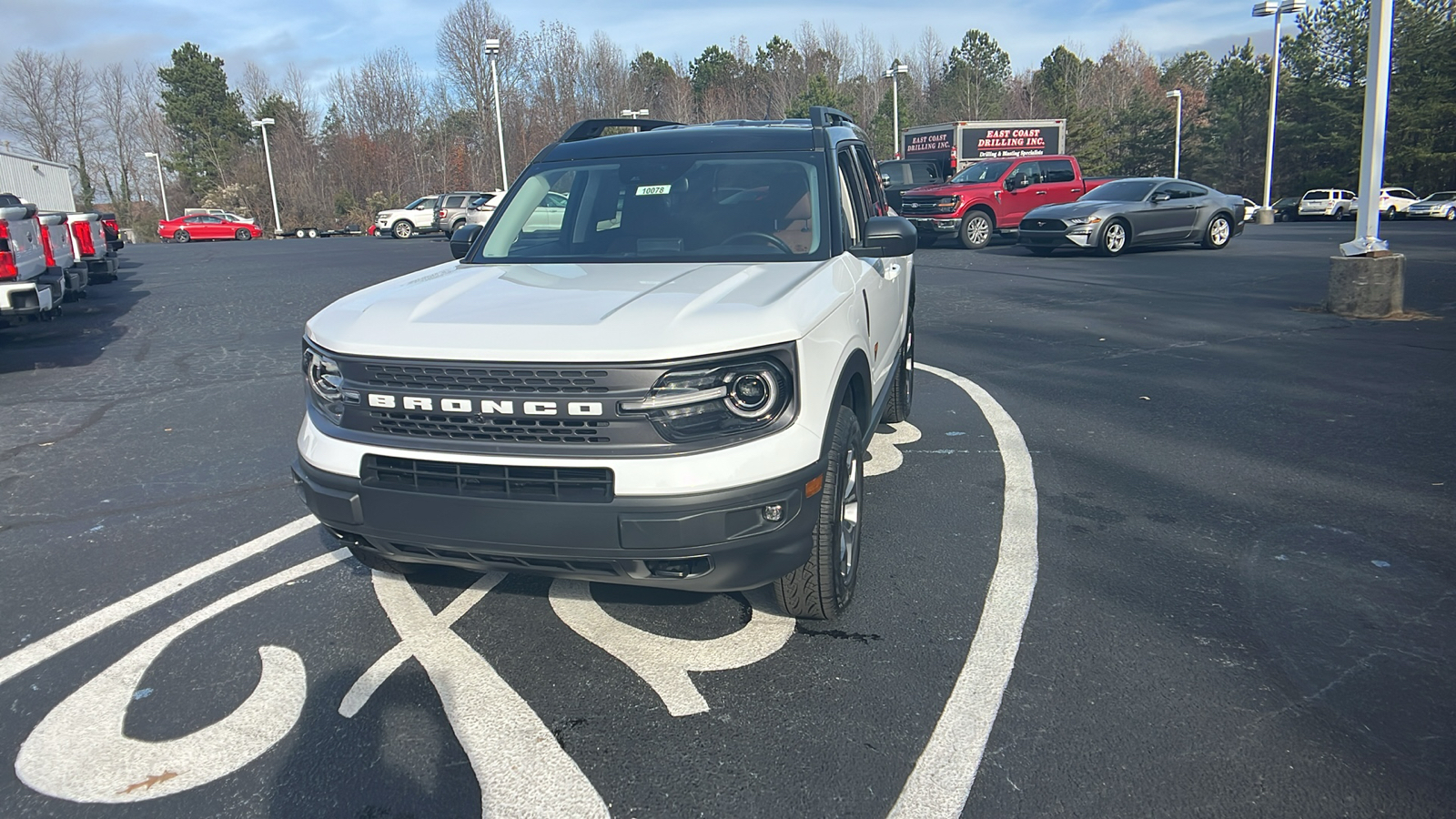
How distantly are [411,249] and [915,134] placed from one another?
15.8 metres

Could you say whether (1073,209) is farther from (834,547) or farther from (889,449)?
(834,547)

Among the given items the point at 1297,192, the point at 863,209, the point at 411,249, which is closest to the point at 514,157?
the point at 411,249

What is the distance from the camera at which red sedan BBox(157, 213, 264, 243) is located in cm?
4725

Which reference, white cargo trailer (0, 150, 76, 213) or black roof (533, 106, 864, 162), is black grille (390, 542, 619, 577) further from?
white cargo trailer (0, 150, 76, 213)

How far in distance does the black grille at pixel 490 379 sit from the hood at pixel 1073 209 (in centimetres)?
1719

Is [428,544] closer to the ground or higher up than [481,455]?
closer to the ground

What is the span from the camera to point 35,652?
356cm

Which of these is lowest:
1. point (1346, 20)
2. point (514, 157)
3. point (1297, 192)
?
point (1297, 192)

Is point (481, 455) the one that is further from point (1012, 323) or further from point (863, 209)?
point (1012, 323)

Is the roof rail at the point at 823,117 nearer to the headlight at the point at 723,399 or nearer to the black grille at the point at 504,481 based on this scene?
the headlight at the point at 723,399

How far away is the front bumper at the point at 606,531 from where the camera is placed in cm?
288

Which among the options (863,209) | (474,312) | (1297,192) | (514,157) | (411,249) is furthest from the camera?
(514,157)

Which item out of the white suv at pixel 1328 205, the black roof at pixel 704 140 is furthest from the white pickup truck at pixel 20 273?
the white suv at pixel 1328 205

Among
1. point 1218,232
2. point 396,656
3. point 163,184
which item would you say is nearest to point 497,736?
point 396,656
